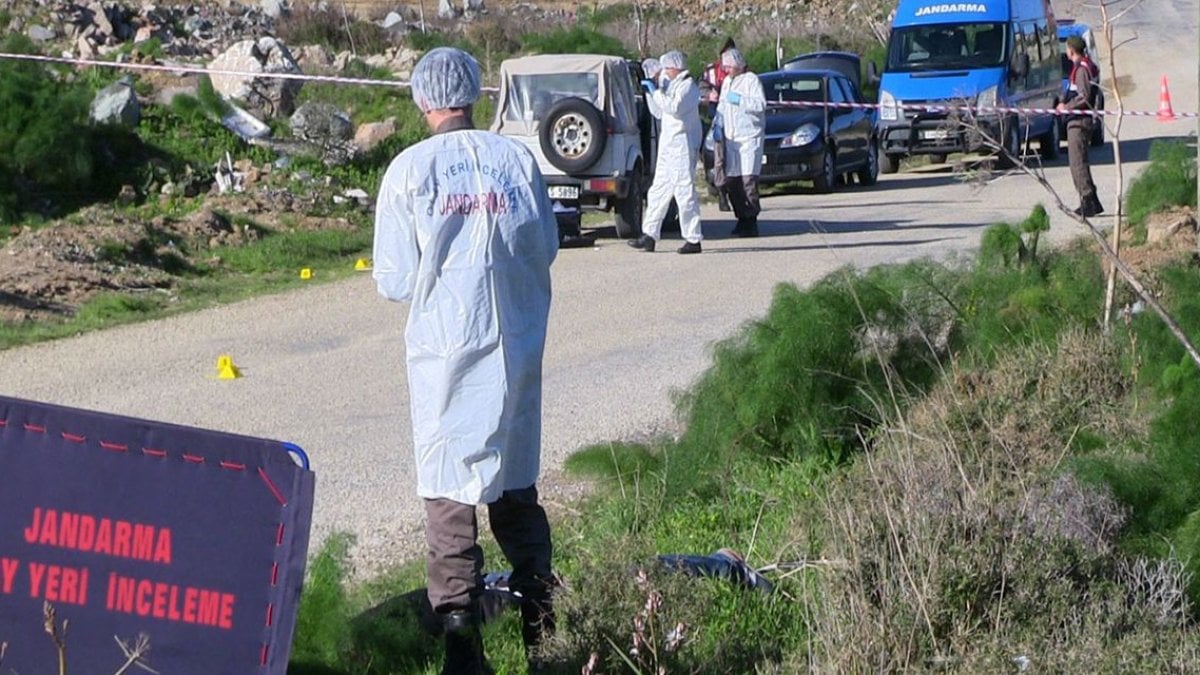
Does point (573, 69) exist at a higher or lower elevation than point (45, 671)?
lower

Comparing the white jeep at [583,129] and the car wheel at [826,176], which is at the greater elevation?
the white jeep at [583,129]

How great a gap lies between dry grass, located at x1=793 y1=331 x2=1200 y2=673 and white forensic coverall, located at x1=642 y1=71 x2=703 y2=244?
10076 mm

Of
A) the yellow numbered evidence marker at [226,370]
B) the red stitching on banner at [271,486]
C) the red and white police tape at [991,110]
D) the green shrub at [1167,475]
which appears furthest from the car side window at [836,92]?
the red stitching on banner at [271,486]

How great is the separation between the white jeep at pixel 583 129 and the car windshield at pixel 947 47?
28.6 feet

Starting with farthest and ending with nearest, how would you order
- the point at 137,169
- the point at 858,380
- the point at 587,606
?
the point at 137,169
the point at 858,380
the point at 587,606

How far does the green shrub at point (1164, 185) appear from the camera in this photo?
11.3 meters

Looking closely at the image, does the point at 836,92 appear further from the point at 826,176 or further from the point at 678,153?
the point at 678,153

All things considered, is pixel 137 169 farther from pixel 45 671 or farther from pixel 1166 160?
pixel 45 671

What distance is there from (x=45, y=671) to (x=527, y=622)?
1560 mm

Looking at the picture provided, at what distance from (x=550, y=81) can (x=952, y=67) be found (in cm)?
966

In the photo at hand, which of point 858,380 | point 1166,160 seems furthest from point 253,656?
point 1166,160

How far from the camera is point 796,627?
17.9 feet

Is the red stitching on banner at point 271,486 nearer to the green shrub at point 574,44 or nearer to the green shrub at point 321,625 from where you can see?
the green shrub at point 321,625

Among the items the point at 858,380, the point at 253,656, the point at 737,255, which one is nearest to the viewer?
the point at 253,656
